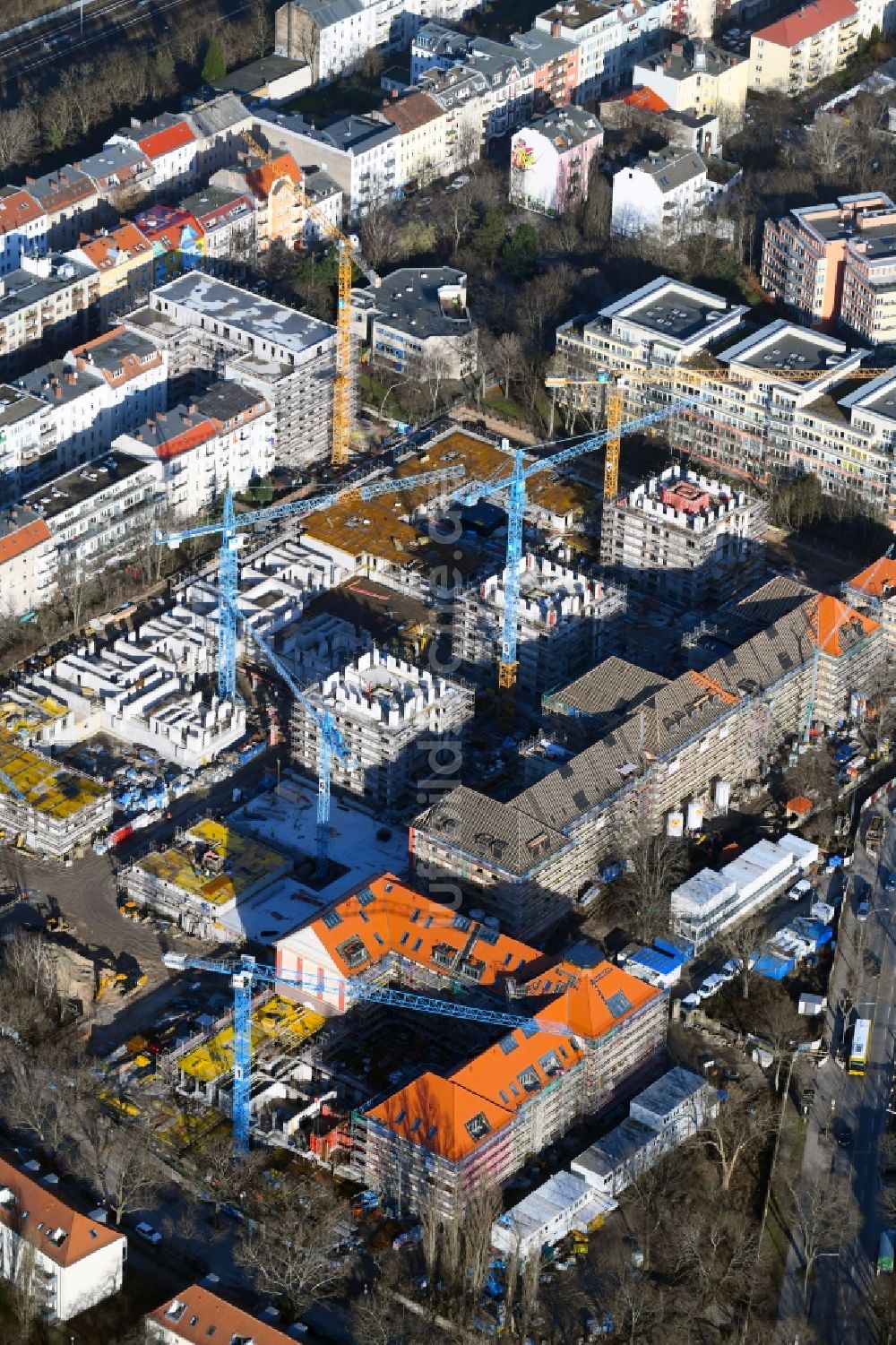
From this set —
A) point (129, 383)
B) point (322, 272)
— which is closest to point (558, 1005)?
point (129, 383)

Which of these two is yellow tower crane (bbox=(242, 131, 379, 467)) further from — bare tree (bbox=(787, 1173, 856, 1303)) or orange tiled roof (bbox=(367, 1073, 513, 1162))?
bare tree (bbox=(787, 1173, 856, 1303))

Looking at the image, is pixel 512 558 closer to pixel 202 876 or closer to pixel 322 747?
pixel 322 747

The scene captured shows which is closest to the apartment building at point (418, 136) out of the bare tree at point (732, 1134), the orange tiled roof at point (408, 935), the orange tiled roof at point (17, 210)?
the orange tiled roof at point (17, 210)

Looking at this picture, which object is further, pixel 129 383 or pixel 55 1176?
pixel 129 383

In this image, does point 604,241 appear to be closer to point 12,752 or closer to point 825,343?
point 825,343

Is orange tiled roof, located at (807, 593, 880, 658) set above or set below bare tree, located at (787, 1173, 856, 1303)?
above

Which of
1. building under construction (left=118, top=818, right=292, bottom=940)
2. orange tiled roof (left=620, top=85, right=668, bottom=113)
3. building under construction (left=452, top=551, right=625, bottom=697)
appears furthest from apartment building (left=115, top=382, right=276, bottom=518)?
orange tiled roof (left=620, top=85, right=668, bottom=113)

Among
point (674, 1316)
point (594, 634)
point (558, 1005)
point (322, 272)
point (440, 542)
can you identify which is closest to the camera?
point (674, 1316)
